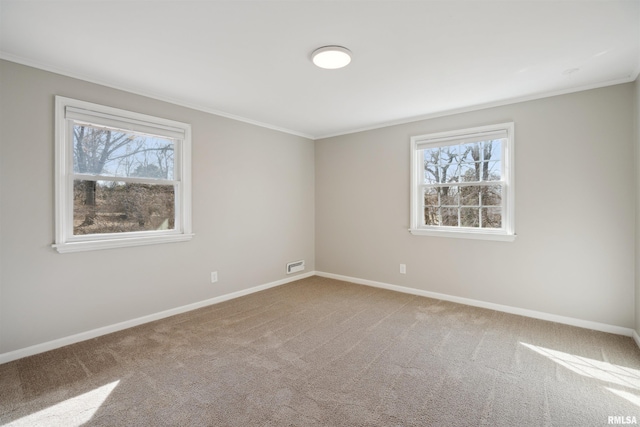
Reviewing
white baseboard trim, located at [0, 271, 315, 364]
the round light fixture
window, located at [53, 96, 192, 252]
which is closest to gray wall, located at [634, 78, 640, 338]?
the round light fixture

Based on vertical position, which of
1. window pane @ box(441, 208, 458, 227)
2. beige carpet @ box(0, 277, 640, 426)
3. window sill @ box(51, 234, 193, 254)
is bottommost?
beige carpet @ box(0, 277, 640, 426)

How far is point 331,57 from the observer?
2.35 meters

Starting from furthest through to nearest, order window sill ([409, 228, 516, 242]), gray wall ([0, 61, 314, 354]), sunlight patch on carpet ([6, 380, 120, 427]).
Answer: window sill ([409, 228, 516, 242]), gray wall ([0, 61, 314, 354]), sunlight patch on carpet ([6, 380, 120, 427])

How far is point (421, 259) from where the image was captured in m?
4.14

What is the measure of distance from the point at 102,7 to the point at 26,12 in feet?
1.69

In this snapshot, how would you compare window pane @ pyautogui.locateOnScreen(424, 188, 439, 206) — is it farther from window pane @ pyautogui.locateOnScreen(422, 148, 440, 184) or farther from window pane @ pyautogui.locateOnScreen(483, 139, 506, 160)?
window pane @ pyautogui.locateOnScreen(483, 139, 506, 160)

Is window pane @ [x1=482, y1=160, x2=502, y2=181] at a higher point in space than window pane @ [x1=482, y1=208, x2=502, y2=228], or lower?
higher

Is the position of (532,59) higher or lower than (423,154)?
higher

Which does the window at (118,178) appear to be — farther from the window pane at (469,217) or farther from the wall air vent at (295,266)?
the window pane at (469,217)

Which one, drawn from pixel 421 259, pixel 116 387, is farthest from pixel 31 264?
pixel 421 259

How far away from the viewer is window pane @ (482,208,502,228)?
3600mm

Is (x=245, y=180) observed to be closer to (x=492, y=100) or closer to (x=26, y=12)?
(x=26, y=12)

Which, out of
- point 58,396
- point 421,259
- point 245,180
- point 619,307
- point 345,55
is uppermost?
point 345,55

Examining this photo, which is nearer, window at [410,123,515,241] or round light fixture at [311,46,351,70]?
round light fixture at [311,46,351,70]
